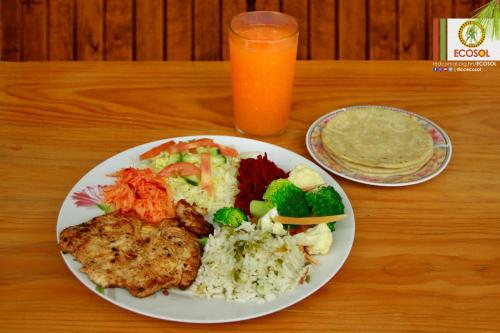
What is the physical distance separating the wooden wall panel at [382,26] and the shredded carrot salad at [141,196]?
2.02 metres

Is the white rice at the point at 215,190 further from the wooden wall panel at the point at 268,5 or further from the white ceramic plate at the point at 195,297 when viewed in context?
the wooden wall panel at the point at 268,5

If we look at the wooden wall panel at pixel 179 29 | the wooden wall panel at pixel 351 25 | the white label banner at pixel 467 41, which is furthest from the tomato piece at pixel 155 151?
the wooden wall panel at pixel 351 25

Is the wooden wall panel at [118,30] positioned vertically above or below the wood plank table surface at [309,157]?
above

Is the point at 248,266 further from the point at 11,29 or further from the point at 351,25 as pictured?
the point at 11,29

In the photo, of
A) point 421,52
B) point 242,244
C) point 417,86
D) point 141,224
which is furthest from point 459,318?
point 421,52

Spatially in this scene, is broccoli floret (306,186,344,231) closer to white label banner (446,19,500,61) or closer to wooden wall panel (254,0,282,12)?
white label banner (446,19,500,61)

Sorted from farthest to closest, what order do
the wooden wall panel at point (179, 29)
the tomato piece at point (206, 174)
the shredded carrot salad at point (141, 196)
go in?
the wooden wall panel at point (179, 29) < the tomato piece at point (206, 174) < the shredded carrot salad at point (141, 196)

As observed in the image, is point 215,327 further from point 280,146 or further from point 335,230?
point 280,146

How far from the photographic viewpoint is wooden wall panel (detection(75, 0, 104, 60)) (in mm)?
3361

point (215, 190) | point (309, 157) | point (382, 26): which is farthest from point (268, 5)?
point (215, 190)

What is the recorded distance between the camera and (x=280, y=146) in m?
2.06

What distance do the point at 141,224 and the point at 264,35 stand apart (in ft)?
2.55

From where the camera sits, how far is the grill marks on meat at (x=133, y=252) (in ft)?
4.61

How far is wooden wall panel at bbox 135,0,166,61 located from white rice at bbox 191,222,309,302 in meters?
2.03
